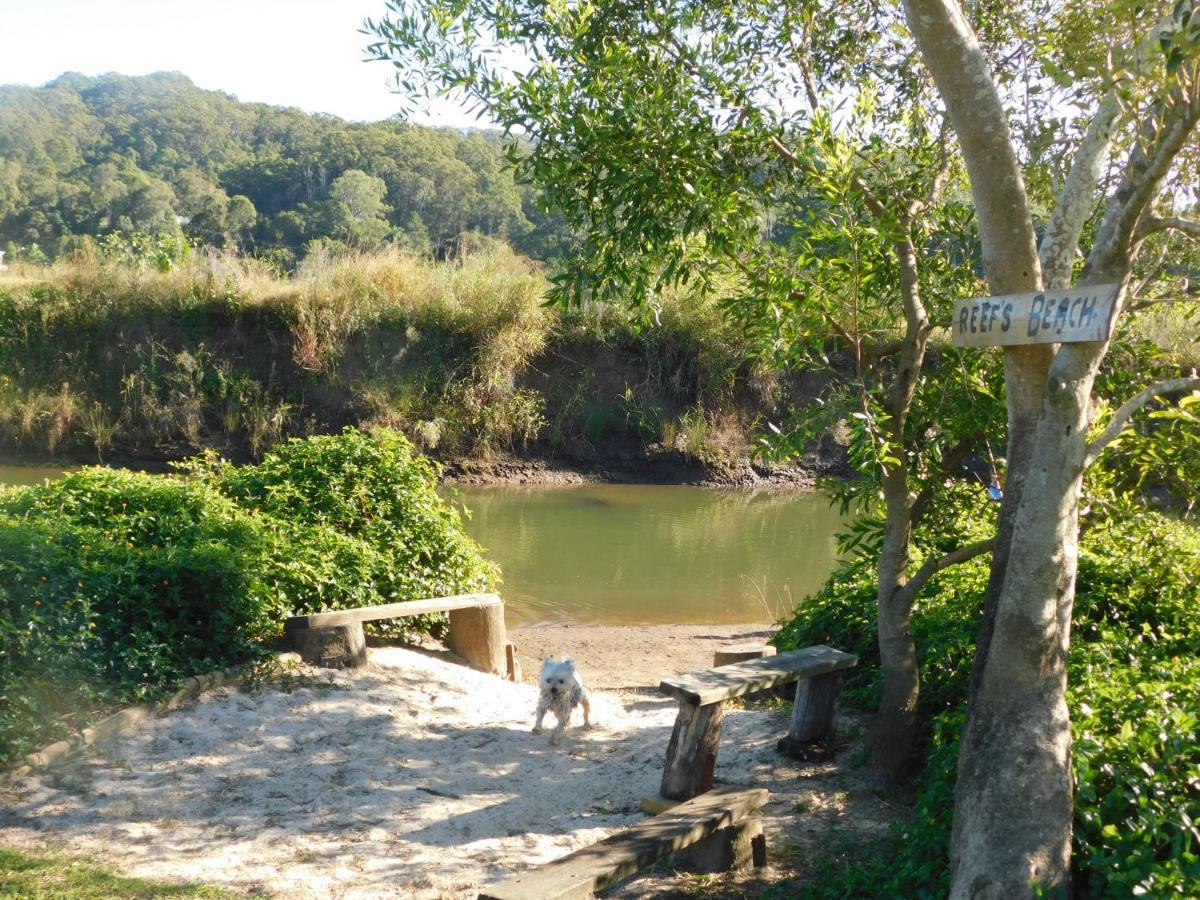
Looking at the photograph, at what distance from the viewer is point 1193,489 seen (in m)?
5.97

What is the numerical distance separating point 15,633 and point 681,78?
4779mm

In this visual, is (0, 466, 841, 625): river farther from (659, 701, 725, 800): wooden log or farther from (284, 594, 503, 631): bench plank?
(659, 701, 725, 800): wooden log

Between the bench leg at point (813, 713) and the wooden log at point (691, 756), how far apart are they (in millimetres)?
917

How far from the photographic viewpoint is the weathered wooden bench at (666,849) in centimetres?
450

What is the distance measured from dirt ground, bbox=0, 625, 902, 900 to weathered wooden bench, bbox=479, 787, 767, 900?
0.13m

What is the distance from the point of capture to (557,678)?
7254mm

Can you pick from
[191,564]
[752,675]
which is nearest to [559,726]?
[752,675]

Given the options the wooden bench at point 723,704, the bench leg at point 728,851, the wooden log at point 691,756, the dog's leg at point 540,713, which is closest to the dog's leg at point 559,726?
the dog's leg at point 540,713

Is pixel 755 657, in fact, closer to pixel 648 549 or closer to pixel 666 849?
pixel 666 849

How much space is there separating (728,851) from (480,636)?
162 inches

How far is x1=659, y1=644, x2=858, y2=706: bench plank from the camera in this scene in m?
5.95

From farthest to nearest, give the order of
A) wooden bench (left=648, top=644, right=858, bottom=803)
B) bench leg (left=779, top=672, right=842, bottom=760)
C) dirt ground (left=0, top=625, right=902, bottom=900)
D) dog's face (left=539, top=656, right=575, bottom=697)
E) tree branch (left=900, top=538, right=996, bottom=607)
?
dog's face (left=539, top=656, right=575, bottom=697) → bench leg (left=779, top=672, right=842, bottom=760) → wooden bench (left=648, top=644, right=858, bottom=803) → tree branch (left=900, top=538, right=996, bottom=607) → dirt ground (left=0, top=625, right=902, bottom=900)

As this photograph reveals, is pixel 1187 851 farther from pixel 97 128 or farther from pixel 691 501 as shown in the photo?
pixel 97 128

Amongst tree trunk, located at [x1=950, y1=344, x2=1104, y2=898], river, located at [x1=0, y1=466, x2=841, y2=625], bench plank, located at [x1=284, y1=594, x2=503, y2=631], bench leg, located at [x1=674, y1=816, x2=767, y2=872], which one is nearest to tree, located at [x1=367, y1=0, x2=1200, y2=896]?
tree trunk, located at [x1=950, y1=344, x2=1104, y2=898]
